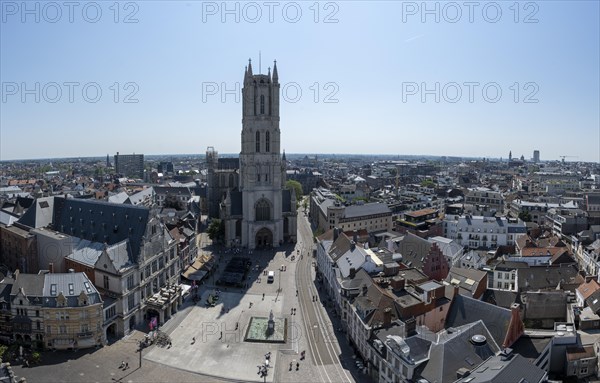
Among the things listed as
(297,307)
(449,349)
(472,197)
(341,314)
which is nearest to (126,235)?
(297,307)

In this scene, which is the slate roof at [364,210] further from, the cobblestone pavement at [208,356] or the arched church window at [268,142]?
the cobblestone pavement at [208,356]

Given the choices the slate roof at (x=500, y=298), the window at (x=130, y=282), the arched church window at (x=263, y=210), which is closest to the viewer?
the window at (x=130, y=282)

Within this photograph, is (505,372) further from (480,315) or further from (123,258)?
(123,258)

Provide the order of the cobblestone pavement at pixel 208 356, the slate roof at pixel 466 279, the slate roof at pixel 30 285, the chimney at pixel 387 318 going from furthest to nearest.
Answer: the slate roof at pixel 466 279 < the slate roof at pixel 30 285 < the chimney at pixel 387 318 < the cobblestone pavement at pixel 208 356

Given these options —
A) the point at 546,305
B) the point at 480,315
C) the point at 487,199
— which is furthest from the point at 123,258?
the point at 487,199

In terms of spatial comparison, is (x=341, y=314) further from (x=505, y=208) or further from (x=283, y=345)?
(x=505, y=208)

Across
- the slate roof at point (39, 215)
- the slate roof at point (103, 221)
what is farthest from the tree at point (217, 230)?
the slate roof at point (39, 215)

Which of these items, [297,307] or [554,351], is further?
[297,307]
